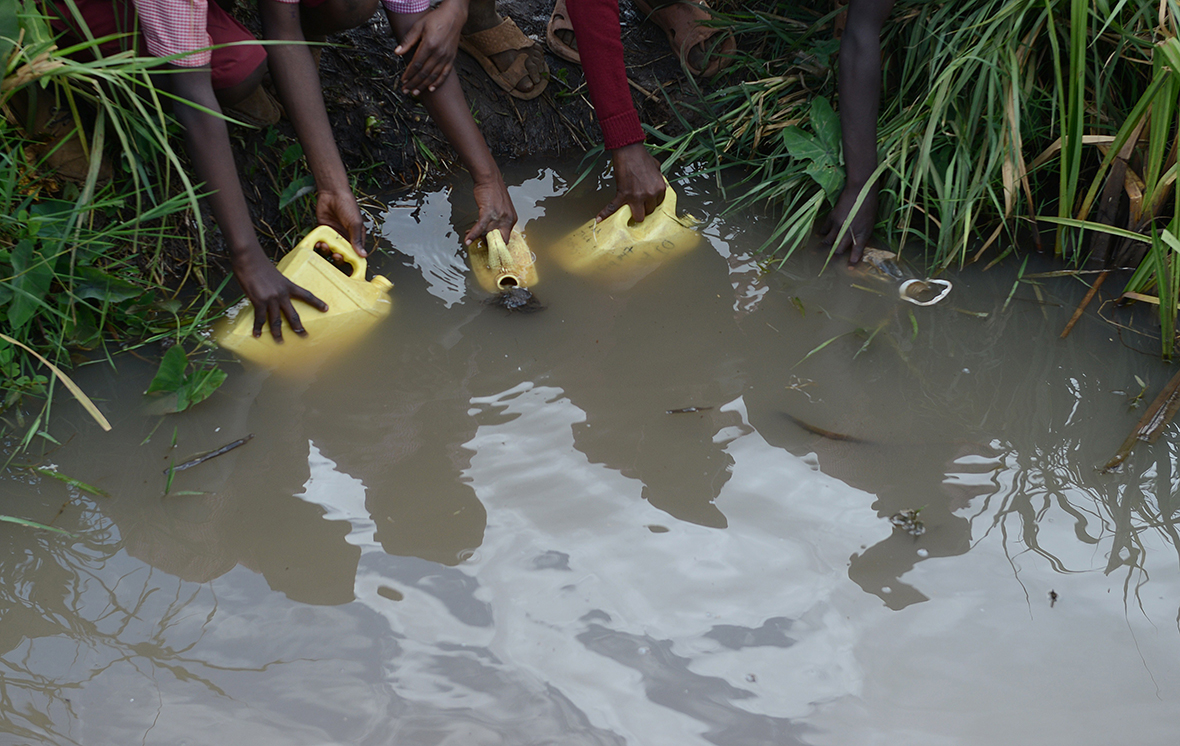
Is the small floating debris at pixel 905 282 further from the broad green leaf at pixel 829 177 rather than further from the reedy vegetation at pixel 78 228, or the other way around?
the reedy vegetation at pixel 78 228

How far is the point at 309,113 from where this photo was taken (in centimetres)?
180

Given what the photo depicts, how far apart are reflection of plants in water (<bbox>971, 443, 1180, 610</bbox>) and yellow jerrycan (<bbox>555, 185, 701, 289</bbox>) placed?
0.94m

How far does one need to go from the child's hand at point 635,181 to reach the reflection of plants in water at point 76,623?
4.22 feet

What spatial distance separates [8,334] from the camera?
1502 millimetres

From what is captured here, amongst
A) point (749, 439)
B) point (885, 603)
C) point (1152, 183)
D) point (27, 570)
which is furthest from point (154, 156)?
point (1152, 183)

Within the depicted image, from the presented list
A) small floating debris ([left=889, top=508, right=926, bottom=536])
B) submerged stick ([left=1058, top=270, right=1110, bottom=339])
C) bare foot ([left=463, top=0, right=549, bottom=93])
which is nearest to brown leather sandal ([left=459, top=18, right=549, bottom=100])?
bare foot ([left=463, top=0, right=549, bottom=93])

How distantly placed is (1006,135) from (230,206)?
178 cm

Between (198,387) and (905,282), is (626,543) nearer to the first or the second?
(198,387)

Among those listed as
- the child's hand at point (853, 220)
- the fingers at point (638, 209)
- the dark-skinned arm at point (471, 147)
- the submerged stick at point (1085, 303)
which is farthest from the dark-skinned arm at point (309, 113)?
the submerged stick at point (1085, 303)

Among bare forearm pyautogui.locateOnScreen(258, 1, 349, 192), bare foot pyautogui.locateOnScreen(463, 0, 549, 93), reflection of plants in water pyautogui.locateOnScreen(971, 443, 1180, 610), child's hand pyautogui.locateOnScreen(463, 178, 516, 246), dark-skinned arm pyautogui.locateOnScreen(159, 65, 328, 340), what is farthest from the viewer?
bare foot pyautogui.locateOnScreen(463, 0, 549, 93)

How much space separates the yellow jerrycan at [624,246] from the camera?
195cm

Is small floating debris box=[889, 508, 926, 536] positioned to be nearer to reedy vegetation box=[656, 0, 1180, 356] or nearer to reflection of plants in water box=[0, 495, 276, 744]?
reedy vegetation box=[656, 0, 1180, 356]

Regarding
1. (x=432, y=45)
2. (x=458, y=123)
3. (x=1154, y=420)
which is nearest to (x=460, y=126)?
(x=458, y=123)

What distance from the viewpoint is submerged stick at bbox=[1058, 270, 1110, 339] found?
1696mm
